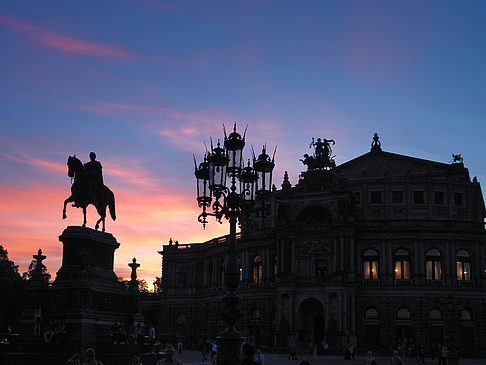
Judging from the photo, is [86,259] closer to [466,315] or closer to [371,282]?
[371,282]

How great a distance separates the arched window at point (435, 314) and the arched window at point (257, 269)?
836 inches

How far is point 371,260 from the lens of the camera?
71.2 m

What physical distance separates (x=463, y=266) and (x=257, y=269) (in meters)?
25.0

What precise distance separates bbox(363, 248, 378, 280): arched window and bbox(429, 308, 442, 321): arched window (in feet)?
23.6

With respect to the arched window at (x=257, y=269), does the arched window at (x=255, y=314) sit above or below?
below

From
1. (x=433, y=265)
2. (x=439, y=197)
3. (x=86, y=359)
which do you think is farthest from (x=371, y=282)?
(x=86, y=359)

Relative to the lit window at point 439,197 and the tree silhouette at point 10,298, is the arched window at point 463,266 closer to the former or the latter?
the lit window at point 439,197

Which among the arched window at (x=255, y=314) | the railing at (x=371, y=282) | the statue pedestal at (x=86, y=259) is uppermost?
the railing at (x=371, y=282)

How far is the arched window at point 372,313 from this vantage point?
227 feet

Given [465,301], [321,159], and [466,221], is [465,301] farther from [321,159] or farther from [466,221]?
[321,159]

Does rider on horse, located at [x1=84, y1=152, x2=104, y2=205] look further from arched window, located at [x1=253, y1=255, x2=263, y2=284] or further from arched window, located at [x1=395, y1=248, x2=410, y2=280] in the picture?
arched window, located at [x1=253, y1=255, x2=263, y2=284]

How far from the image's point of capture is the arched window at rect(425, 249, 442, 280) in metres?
69.8

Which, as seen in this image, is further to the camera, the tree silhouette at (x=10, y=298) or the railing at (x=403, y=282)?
the tree silhouette at (x=10, y=298)

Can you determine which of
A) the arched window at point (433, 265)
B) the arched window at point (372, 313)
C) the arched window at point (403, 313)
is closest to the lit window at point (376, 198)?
the arched window at point (433, 265)
